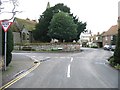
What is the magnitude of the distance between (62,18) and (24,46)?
34.2 feet

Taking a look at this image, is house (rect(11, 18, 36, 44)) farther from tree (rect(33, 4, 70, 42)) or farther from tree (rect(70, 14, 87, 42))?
tree (rect(70, 14, 87, 42))

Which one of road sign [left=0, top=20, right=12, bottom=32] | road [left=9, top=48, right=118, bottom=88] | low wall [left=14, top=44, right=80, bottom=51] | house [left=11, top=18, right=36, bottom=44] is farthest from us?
house [left=11, top=18, right=36, bottom=44]

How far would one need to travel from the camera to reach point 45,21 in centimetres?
7131

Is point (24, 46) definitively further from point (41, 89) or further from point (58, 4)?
point (41, 89)

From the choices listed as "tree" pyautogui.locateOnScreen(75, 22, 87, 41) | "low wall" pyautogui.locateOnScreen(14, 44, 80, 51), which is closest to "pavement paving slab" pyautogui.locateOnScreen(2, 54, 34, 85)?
"low wall" pyautogui.locateOnScreen(14, 44, 80, 51)

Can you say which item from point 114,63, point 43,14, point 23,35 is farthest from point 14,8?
point 23,35

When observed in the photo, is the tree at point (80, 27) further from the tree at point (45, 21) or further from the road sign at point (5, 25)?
the road sign at point (5, 25)

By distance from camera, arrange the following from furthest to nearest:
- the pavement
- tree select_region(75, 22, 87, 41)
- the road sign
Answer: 1. tree select_region(75, 22, 87, 41)
2. the road sign
3. the pavement

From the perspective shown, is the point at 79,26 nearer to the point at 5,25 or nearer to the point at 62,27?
the point at 62,27

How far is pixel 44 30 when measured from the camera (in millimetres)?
71625

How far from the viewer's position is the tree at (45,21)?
71312mm

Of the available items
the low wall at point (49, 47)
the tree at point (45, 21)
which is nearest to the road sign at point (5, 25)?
Answer: the low wall at point (49, 47)

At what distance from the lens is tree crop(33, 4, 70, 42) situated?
7131 centimetres

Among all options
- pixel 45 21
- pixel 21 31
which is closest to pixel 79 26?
pixel 45 21
